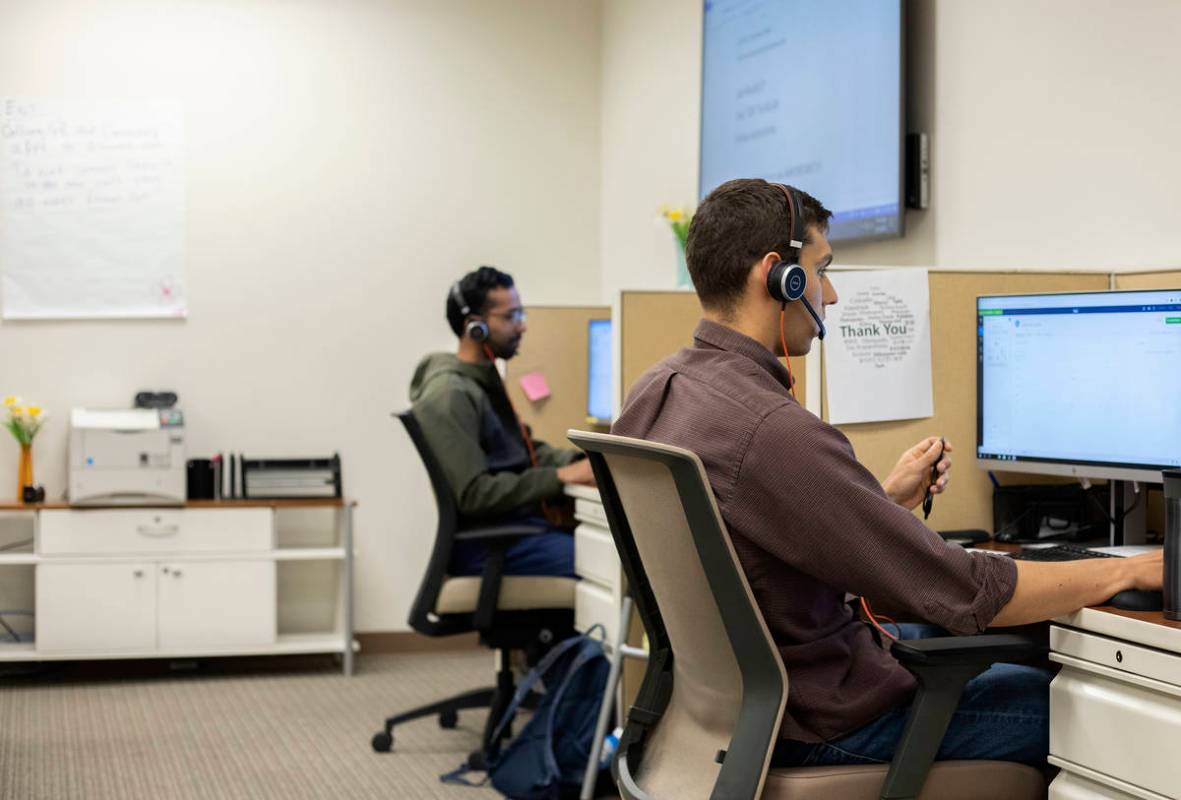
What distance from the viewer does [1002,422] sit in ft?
7.37

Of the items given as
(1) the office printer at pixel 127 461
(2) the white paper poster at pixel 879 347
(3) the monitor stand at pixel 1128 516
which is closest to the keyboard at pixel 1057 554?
(3) the monitor stand at pixel 1128 516

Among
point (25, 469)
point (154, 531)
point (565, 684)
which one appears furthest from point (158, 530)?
point (565, 684)

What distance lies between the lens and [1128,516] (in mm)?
2111

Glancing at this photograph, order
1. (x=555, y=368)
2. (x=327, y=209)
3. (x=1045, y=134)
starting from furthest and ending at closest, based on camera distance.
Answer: (x=327, y=209) < (x=555, y=368) < (x=1045, y=134)

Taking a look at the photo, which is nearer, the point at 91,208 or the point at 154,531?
the point at 154,531

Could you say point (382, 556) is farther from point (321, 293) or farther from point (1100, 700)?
point (1100, 700)

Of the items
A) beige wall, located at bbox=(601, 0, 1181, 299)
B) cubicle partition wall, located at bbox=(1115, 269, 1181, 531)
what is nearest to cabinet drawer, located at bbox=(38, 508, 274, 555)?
beige wall, located at bbox=(601, 0, 1181, 299)

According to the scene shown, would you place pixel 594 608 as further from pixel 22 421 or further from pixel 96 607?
pixel 22 421

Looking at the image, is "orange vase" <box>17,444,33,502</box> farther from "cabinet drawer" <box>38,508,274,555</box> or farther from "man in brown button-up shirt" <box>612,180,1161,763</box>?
"man in brown button-up shirt" <box>612,180,1161,763</box>

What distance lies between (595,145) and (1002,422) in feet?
Result: 10.9

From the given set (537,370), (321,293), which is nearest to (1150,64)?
(537,370)

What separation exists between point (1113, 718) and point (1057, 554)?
404 millimetres

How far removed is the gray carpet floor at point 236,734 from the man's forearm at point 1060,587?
1.92 meters

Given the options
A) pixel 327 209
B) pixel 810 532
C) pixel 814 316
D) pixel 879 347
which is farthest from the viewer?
pixel 327 209
